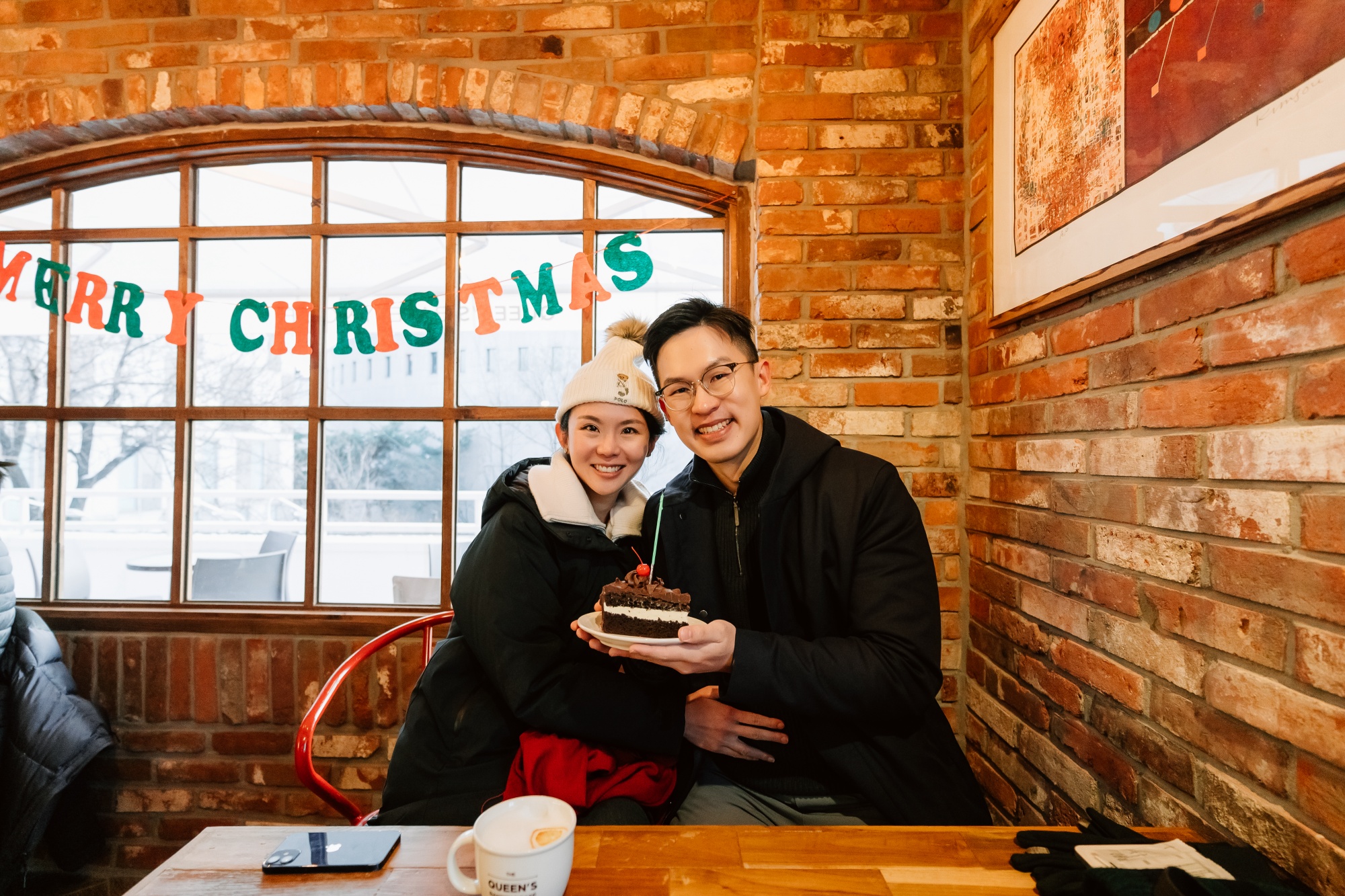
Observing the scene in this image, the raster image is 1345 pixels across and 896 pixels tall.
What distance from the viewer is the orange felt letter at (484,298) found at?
2.22 meters

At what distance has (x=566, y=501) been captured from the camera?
1479 millimetres

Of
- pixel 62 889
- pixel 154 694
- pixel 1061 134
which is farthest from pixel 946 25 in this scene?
pixel 62 889

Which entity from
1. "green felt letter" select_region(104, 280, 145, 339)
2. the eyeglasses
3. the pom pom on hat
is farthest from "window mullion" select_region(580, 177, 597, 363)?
"green felt letter" select_region(104, 280, 145, 339)

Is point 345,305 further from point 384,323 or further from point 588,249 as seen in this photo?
point 588,249

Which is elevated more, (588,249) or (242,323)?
(588,249)

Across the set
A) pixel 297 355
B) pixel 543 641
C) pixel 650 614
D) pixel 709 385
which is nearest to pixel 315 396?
pixel 297 355

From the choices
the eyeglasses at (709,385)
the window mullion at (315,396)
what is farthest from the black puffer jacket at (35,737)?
the eyeglasses at (709,385)

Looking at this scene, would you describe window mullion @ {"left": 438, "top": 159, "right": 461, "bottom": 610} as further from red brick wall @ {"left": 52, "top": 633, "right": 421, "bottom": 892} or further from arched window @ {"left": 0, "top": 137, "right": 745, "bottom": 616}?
red brick wall @ {"left": 52, "top": 633, "right": 421, "bottom": 892}

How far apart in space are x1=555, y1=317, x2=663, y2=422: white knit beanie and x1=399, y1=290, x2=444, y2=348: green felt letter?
32.7 inches

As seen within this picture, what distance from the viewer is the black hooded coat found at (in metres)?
1.25

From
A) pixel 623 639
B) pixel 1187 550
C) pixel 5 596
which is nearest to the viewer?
pixel 1187 550

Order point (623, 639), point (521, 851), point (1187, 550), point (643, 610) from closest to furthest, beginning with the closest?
point (521, 851), point (1187, 550), point (623, 639), point (643, 610)

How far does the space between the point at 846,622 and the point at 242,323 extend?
221 cm

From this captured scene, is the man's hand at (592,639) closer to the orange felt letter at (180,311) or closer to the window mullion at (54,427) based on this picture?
the orange felt letter at (180,311)
